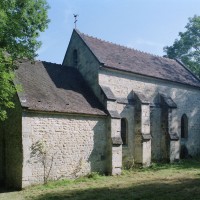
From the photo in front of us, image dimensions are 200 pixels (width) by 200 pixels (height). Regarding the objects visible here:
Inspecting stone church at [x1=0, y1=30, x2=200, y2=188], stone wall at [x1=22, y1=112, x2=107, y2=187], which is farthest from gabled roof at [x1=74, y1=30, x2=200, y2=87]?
stone wall at [x1=22, y1=112, x2=107, y2=187]

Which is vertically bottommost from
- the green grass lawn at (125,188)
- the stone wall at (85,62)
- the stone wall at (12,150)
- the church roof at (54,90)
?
the green grass lawn at (125,188)

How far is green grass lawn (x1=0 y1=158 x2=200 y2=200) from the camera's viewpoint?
12.0 metres

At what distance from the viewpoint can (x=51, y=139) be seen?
15.6m

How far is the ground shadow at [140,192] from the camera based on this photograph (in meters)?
11.7

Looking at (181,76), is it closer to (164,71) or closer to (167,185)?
(164,71)

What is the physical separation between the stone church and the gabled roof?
114 millimetres

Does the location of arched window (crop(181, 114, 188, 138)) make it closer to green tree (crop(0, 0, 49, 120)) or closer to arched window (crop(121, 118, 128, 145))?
arched window (crop(121, 118, 128, 145))

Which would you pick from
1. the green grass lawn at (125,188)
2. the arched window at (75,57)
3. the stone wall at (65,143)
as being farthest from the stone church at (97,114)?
the green grass lawn at (125,188)

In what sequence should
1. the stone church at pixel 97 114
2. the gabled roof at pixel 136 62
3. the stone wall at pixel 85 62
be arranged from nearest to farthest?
the stone church at pixel 97 114, the stone wall at pixel 85 62, the gabled roof at pixel 136 62

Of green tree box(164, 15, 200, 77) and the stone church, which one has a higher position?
green tree box(164, 15, 200, 77)

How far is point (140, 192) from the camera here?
492 inches

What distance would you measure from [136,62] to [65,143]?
9.83 m

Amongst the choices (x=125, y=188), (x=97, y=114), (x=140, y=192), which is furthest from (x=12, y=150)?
(x=140, y=192)

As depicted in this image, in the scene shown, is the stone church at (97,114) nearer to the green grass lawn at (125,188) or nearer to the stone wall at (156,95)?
the stone wall at (156,95)
